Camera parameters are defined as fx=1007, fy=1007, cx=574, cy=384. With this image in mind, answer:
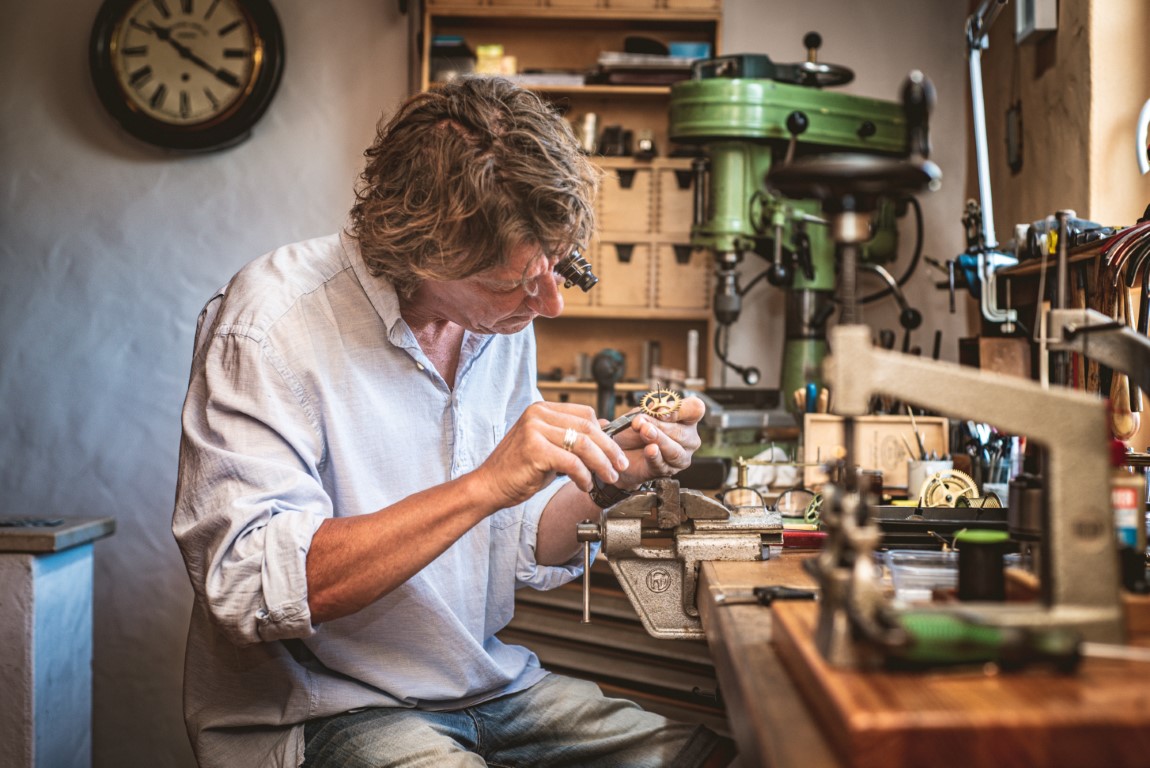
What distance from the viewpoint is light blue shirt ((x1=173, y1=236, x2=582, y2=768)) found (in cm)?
132

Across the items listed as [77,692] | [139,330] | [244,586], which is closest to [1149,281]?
[244,586]

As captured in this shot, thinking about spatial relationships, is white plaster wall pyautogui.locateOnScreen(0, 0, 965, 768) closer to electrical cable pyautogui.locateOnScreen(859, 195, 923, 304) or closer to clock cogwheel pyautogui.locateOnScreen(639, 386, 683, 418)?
electrical cable pyautogui.locateOnScreen(859, 195, 923, 304)

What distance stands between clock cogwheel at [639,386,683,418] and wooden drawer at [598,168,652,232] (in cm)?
189

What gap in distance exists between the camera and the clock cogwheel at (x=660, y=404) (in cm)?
157

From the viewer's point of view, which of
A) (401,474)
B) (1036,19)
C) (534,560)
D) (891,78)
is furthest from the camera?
(891,78)

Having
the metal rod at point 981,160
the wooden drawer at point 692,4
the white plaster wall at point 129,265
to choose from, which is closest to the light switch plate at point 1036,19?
the metal rod at point 981,160

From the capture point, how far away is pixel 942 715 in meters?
0.65

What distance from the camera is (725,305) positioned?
3123mm

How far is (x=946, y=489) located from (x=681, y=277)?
5.80ft

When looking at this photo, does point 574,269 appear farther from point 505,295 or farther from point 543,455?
point 543,455


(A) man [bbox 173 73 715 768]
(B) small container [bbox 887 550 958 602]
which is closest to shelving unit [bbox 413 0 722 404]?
(A) man [bbox 173 73 715 768]

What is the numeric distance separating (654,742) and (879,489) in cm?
61

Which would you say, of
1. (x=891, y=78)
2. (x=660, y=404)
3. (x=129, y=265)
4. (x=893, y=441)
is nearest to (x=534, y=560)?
(x=660, y=404)

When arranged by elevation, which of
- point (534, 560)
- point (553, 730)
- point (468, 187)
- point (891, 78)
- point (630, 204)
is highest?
point (891, 78)
